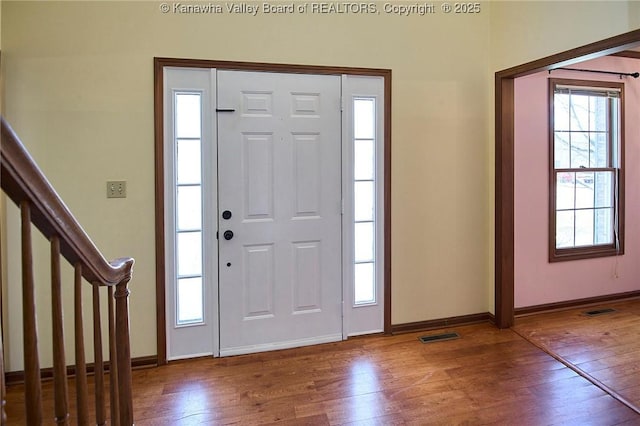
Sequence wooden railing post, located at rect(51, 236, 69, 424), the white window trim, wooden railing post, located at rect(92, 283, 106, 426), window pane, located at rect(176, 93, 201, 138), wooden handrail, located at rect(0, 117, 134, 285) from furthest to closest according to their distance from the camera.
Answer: the white window trim → window pane, located at rect(176, 93, 201, 138) → wooden railing post, located at rect(92, 283, 106, 426) → wooden railing post, located at rect(51, 236, 69, 424) → wooden handrail, located at rect(0, 117, 134, 285)

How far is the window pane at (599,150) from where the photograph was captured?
12.4ft

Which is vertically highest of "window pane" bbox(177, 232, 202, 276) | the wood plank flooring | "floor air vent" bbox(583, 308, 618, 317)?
"window pane" bbox(177, 232, 202, 276)

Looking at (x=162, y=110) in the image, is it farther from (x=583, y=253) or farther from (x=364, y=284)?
(x=583, y=253)

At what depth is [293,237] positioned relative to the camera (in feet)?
9.59

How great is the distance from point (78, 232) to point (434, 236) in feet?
8.94

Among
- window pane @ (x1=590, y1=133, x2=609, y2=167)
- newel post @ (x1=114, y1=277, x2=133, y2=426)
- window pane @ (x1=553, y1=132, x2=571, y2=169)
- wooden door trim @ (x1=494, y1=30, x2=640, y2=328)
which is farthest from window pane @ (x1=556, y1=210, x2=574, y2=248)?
newel post @ (x1=114, y1=277, x2=133, y2=426)

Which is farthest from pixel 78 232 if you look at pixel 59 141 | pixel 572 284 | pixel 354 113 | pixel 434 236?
pixel 572 284

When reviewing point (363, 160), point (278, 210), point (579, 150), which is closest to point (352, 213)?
point (363, 160)

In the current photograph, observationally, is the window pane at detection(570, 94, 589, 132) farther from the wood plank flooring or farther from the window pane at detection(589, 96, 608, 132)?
the wood plank flooring

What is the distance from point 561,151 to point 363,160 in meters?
2.05

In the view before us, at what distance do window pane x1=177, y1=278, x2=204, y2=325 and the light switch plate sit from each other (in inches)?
28.5

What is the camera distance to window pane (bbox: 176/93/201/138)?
2682mm

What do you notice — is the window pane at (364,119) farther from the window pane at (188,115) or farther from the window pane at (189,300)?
the window pane at (189,300)

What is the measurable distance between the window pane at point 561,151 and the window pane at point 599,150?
34cm
